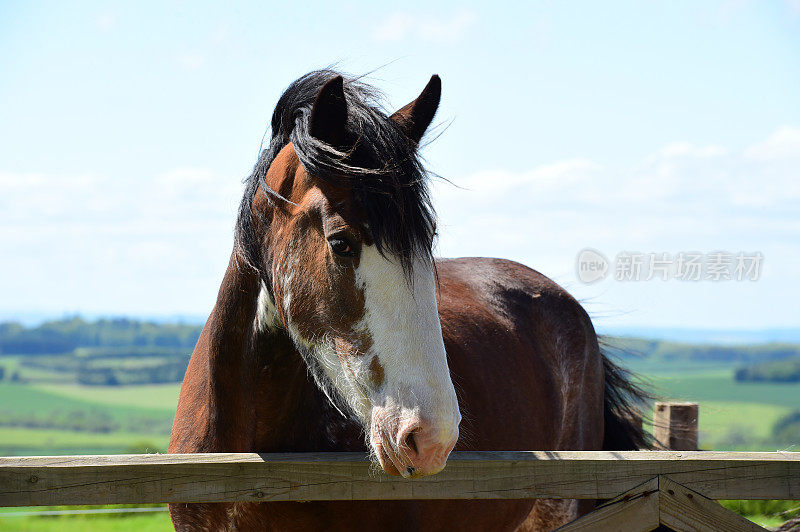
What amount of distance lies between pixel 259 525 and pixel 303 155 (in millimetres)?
1286

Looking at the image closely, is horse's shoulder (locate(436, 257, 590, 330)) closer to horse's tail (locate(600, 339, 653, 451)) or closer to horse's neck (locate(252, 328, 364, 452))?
horse's tail (locate(600, 339, 653, 451))

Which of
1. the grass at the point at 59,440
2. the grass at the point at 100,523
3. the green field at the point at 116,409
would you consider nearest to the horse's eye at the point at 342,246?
the grass at the point at 100,523

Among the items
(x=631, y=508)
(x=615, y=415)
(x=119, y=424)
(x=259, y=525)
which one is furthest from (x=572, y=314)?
(x=119, y=424)

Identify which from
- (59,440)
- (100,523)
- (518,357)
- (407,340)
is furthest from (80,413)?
(407,340)

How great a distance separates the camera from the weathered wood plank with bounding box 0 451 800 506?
2.07 metres

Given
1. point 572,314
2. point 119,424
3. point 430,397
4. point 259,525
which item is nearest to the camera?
point 430,397

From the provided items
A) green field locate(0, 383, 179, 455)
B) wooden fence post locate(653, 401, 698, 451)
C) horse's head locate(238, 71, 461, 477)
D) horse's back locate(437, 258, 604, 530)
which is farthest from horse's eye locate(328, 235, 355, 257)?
green field locate(0, 383, 179, 455)

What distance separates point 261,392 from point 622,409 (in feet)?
10.1

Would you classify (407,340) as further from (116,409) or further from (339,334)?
(116,409)

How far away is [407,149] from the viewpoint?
2262 mm

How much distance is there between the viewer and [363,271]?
209cm

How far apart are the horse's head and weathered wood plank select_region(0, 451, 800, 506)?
233mm

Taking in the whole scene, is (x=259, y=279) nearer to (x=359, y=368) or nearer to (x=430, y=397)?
(x=359, y=368)

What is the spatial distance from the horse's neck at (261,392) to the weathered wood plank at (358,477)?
0.27 metres
